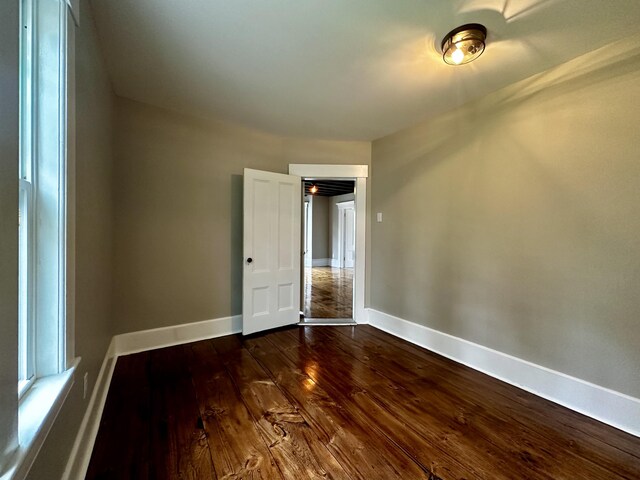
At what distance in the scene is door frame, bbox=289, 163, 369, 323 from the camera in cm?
374

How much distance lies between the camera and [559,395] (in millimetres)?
2107

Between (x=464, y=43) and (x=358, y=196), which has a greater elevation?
(x=464, y=43)

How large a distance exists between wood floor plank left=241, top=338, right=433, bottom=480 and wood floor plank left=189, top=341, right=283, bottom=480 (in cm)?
35

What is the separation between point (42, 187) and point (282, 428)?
177 centimetres

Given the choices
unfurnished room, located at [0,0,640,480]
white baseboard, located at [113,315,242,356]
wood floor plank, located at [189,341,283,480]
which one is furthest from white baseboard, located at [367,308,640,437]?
white baseboard, located at [113,315,242,356]

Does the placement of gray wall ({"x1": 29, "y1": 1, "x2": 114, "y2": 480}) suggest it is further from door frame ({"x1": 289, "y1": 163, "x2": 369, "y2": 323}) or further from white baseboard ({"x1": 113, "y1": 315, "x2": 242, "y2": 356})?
door frame ({"x1": 289, "y1": 163, "x2": 369, "y2": 323})

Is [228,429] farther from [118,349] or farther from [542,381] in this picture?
[542,381]

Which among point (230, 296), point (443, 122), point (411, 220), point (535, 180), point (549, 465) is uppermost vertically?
point (443, 122)

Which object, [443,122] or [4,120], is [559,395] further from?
[4,120]

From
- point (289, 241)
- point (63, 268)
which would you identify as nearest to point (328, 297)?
point (289, 241)

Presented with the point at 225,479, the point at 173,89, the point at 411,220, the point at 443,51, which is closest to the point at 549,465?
the point at 225,479

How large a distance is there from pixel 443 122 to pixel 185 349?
3558 millimetres

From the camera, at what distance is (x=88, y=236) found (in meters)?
1.67

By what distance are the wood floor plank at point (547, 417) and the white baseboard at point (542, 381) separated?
64 millimetres
